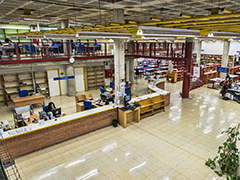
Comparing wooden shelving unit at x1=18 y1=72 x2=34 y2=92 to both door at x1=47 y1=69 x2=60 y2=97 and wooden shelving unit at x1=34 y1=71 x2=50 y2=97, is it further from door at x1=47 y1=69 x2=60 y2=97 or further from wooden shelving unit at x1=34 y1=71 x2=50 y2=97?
door at x1=47 y1=69 x2=60 y2=97

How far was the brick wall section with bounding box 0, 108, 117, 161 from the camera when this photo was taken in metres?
6.42

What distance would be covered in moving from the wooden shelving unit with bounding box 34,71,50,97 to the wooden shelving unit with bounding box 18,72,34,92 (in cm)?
41

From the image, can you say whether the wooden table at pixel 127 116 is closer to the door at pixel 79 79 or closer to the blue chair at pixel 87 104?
the blue chair at pixel 87 104

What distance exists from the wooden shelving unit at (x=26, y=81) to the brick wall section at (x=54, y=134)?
7389mm

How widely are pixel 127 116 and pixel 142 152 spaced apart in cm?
273

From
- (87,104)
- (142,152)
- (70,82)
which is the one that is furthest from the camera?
(70,82)

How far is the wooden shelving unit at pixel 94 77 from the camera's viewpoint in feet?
52.3

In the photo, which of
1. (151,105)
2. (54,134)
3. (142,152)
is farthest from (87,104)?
(142,152)

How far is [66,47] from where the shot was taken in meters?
13.8

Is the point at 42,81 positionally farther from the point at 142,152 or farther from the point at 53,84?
the point at 142,152

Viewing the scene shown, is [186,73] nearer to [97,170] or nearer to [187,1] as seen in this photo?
[187,1]

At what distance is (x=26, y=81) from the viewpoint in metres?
13.1

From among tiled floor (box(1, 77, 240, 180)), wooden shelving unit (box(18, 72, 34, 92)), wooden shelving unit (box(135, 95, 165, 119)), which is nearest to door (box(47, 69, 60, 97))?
wooden shelving unit (box(18, 72, 34, 92))

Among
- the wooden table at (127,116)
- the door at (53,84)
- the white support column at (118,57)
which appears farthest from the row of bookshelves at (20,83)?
the wooden table at (127,116)
